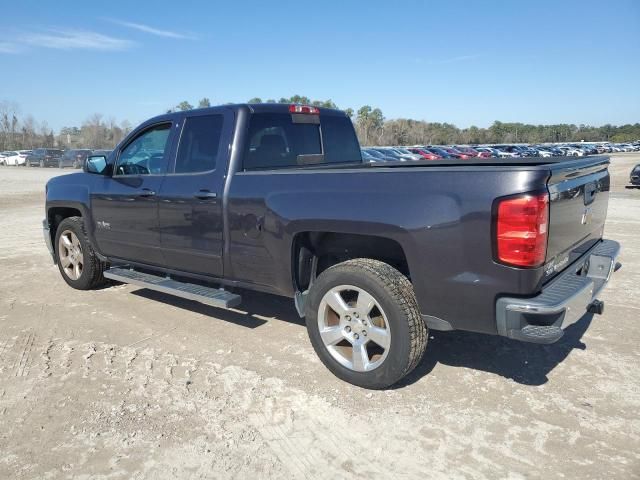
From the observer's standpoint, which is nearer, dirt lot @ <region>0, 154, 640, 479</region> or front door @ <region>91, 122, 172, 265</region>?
dirt lot @ <region>0, 154, 640, 479</region>

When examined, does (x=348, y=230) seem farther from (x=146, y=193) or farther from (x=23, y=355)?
(x=23, y=355)

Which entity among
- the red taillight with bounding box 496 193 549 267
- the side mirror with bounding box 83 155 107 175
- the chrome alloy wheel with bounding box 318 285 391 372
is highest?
the side mirror with bounding box 83 155 107 175

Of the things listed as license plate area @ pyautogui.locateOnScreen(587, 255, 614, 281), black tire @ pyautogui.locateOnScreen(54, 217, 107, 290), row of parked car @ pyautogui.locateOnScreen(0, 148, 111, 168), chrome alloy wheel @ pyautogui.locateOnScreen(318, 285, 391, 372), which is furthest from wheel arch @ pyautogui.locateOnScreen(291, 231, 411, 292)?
row of parked car @ pyautogui.locateOnScreen(0, 148, 111, 168)

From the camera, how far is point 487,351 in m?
4.12

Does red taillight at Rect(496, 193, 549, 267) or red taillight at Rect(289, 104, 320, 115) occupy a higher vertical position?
red taillight at Rect(289, 104, 320, 115)

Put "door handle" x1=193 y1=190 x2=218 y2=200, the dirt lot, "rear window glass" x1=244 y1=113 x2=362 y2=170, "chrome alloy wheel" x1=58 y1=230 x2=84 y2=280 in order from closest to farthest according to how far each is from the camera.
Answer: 1. the dirt lot
2. "door handle" x1=193 y1=190 x2=218 y2=200
3. "rear window glass" x1=244 y1=113 x2=362 y2=170
4. "chrome alloy wheel" x1=58 y1=230 x2=84 y2=280

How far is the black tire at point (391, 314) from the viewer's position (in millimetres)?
3219

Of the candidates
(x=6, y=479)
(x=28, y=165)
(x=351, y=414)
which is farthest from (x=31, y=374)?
(x=28, y=165)

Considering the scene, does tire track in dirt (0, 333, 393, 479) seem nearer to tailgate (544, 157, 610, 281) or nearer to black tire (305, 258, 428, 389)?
black tire (305, 258, 428, 389)

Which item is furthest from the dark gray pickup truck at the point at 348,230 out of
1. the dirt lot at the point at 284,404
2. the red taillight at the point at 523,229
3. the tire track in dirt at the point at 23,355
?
the tire track in dirt at the point at 23,355

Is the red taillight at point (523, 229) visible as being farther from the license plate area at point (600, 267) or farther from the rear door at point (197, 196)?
the rear door at point (197, 196)

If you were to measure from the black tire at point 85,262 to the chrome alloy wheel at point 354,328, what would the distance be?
3.33m

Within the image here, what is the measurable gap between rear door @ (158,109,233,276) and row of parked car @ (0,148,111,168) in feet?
134

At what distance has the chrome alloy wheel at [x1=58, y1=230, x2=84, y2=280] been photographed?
5.92 meters
